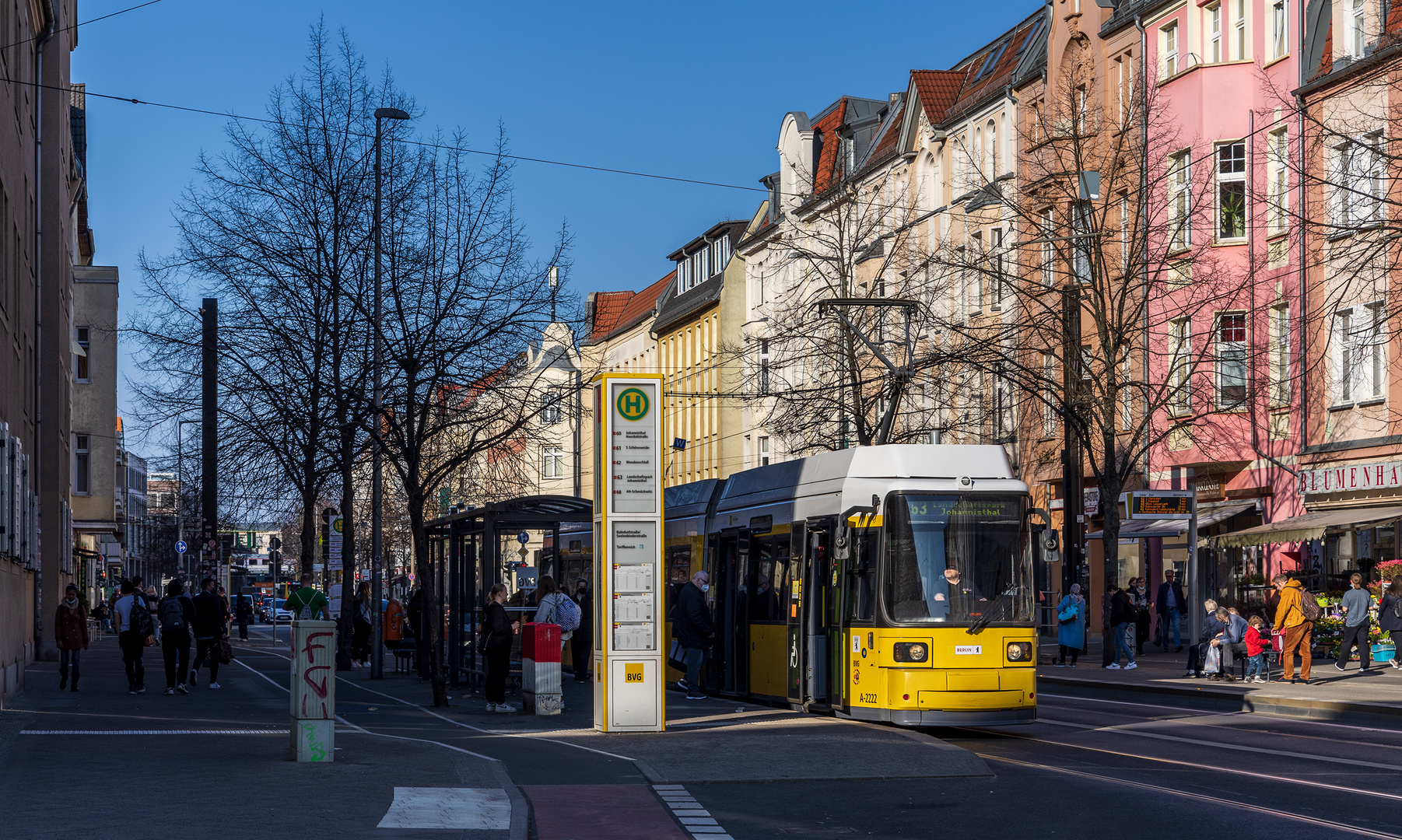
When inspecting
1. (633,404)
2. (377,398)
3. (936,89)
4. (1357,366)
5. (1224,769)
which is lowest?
(1224,769)

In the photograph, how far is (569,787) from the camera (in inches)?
516

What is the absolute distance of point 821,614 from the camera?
1980cm

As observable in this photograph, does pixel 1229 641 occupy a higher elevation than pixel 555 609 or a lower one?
lower

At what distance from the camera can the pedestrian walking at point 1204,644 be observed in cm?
2762

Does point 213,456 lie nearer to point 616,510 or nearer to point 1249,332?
point 616,510

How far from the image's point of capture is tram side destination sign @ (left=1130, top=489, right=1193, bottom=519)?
32375 millimetres

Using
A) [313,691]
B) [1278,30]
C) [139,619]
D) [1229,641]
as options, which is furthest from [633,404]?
[1278,30]

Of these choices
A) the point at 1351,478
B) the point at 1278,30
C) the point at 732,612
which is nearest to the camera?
the point at 732,612

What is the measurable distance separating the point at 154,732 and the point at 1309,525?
22576 mm

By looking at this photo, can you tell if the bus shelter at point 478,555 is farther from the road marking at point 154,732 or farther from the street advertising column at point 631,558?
the street advertising column at point 631,558

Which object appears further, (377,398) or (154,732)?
(377,398)

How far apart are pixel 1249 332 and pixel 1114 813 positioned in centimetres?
2815

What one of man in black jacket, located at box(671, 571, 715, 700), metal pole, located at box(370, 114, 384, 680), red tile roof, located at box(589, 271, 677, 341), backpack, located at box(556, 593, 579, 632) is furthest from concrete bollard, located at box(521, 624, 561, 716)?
red tile roof, located at box(589, 271, 677, 341)

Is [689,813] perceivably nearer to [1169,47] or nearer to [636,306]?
[1169,47]
